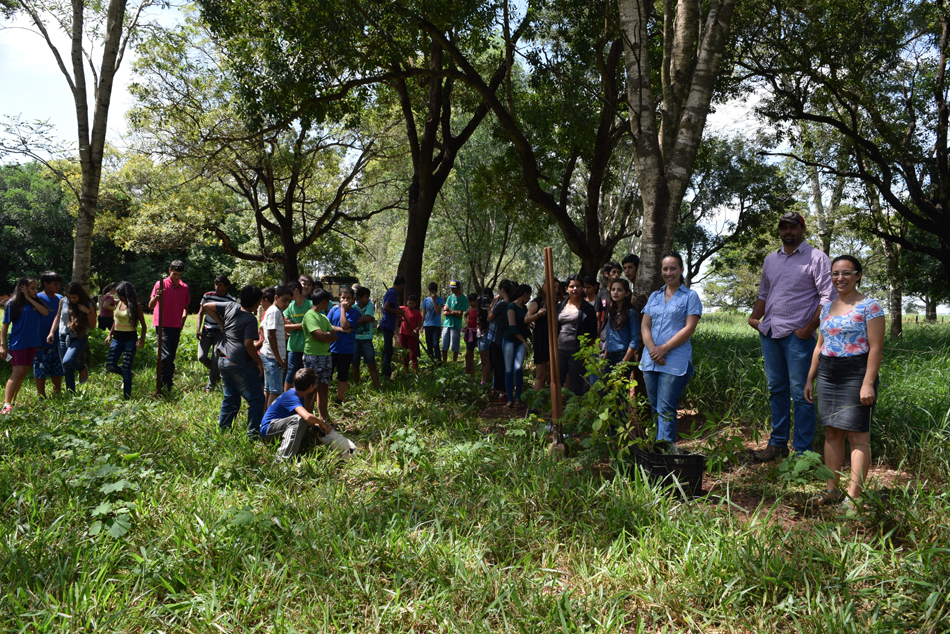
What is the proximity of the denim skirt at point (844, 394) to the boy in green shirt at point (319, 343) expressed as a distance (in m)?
4.64

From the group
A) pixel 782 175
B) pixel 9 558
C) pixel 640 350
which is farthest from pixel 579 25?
pixel 782 175

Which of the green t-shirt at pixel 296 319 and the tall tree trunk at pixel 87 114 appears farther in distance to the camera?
the tall tree trunk at pixel 87 114

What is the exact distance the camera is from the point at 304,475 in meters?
4.53

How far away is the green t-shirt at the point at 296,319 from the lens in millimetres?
6578

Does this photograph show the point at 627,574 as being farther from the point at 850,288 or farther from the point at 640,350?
the point at 640,350

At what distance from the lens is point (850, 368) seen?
3609 millimetres

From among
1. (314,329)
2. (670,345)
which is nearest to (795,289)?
(670,345)

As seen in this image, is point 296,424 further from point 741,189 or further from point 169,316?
point 741,189

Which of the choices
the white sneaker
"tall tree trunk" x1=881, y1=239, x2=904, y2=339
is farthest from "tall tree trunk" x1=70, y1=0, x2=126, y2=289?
"tall tree trunk" x1=881, y1=239, x2=904, y2=339

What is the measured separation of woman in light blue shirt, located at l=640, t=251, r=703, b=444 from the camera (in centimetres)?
439

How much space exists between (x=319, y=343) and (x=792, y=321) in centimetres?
471

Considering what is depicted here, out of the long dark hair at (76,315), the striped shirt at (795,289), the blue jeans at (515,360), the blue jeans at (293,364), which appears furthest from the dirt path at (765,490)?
the long dark hair at (76,315)

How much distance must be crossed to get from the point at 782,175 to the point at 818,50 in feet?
37.6

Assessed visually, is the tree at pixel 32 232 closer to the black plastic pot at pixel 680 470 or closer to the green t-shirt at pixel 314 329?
the green t-shirt at pixel 314 329
